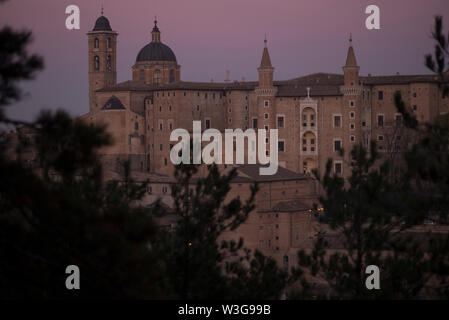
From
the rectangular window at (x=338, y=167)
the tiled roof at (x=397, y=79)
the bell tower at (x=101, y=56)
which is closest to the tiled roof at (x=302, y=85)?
the tiled roof at (x=397, y=79)

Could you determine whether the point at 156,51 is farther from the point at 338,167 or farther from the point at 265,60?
the point at 338,167

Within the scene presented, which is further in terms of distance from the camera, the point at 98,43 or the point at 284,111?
the point at 98,43

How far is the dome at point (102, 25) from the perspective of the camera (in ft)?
238

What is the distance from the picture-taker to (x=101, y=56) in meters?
72.5

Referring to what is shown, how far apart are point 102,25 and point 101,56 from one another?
7.51 ft

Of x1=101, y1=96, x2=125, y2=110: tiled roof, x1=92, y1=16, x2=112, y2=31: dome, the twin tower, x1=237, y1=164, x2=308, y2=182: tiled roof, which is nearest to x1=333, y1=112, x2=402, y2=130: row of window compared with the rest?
x1=237, y1=164, x2=308, y2=182: tiled roof

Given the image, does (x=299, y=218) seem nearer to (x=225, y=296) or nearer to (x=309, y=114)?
(x=309, y=114)

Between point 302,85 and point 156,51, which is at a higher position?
point 156,51

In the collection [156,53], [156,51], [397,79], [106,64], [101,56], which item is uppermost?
[156,51]

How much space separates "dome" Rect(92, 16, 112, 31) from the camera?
72688 millimetres

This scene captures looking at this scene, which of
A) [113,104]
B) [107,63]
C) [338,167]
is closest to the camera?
[338,167]

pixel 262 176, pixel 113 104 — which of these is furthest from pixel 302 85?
pixel 113 104
